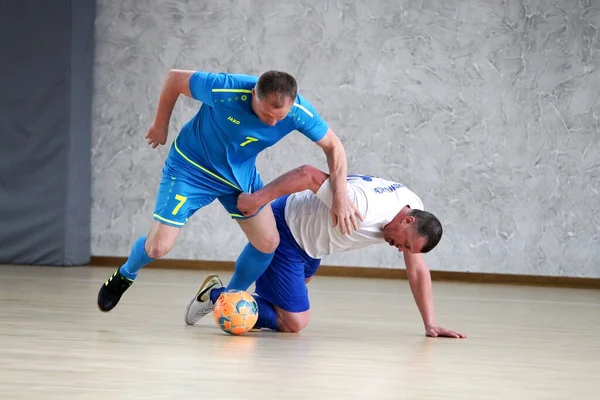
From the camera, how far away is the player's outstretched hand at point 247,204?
13.1 ft

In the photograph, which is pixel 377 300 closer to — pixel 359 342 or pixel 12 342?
pixel 359 342

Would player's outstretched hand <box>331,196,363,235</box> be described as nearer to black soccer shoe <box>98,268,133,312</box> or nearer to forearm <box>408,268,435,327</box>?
forearm <box>408,268,435,327</box>

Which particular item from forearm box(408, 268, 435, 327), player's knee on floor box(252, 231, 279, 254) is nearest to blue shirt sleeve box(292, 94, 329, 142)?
player's knee on floor box(252, 231, 279, 254)

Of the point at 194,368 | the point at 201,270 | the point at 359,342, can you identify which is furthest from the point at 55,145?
the point at 194,368

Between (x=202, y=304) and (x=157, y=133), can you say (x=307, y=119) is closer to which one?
(x=157, y=133)

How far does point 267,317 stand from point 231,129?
836 millimetres

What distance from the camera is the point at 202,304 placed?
4113 millimetres

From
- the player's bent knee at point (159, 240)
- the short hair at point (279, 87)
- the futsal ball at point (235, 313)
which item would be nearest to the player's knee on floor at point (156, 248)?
the player's bent knee at point (159, 240)

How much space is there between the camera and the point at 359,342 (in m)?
3.73

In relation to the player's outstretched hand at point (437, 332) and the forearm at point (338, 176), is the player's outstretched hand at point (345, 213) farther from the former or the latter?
the player's outstretched hand at point (437, 332)

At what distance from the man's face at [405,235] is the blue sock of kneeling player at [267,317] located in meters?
0.63

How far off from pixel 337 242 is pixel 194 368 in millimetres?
1371

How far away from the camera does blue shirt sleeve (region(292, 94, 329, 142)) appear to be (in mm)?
3773

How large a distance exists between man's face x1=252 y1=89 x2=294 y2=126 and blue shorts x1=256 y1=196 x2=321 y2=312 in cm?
67
